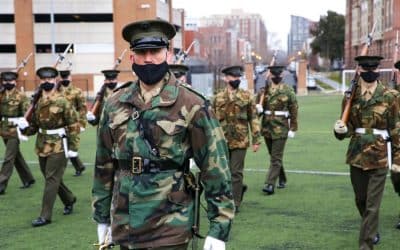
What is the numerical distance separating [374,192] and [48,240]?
12.6 feet

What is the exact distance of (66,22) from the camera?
5344 centimetres

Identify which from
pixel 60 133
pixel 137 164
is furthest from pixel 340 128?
pixel 60 133

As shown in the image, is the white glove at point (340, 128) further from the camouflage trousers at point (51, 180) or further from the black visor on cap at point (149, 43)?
the camouflage trousers at point (51, 180)

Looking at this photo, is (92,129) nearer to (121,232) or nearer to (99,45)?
(121,232)

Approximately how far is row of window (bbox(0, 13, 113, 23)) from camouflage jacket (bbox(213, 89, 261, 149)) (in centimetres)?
4612

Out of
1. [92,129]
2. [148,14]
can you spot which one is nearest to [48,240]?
[92,129]

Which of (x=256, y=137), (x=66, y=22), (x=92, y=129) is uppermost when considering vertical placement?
(x=66, y=22)

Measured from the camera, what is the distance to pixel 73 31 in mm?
53438

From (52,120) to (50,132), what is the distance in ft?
0.55

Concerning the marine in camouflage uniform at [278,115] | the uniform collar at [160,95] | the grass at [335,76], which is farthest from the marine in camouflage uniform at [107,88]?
the grass at [335,76]

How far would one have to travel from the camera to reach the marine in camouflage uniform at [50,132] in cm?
809

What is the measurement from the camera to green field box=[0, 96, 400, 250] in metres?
7.03

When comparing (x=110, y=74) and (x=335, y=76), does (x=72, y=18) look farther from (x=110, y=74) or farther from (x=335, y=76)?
(x=110, y=74)

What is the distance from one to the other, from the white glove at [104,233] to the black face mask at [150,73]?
999 millimetres
